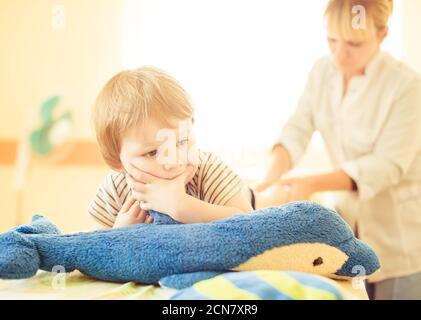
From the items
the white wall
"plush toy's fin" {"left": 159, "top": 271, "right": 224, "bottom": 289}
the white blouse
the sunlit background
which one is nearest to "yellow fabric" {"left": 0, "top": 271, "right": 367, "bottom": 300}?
"plush toy's fin" {"left": 159, "top": 271, "right": 224, "bottom": 289}

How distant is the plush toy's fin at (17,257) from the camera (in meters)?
0.65

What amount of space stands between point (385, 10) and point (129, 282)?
73 cm

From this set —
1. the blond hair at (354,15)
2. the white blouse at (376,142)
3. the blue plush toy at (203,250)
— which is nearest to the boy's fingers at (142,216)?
the blue plush toy at (203,250)

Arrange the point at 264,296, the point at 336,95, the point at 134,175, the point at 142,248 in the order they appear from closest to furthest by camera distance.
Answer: the point at 264,296
the point at 142,248
the point at 134,175
the point at 336,95

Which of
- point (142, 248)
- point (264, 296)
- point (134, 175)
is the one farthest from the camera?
point (134, 175)

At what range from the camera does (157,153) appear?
0.79 m

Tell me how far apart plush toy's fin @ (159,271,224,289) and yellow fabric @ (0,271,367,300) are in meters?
0.01

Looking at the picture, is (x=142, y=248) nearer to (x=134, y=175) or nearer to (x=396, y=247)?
(x=134, y=175)

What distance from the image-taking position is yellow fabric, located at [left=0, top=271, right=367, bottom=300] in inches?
25.1

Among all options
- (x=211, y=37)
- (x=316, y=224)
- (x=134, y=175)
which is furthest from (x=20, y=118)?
(x=316, y=224)

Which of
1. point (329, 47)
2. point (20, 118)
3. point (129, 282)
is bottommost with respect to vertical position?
point (129, 282)

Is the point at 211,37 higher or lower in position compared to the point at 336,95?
higher

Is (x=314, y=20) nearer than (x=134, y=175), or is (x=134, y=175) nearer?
(x=134, y=175)

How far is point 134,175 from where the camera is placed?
2.65 feet
